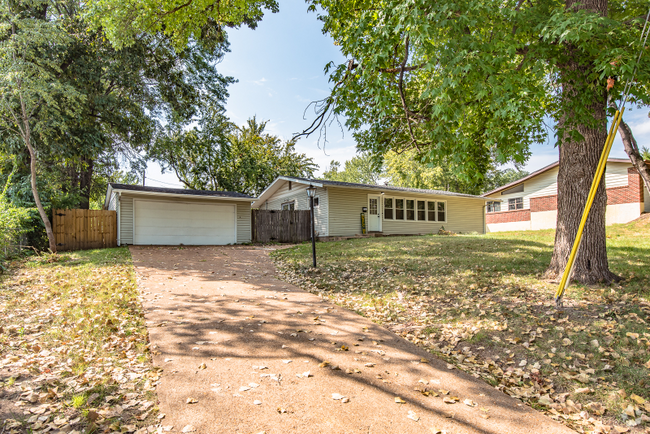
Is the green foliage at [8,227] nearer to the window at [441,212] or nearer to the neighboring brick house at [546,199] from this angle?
the window at [441,212]

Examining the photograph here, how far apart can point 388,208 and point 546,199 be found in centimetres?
1168

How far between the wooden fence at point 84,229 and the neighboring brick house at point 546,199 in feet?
73.8

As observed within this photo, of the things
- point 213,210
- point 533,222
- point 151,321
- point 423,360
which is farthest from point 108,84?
point 533,222

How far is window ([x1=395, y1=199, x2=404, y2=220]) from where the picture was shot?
61.8 feet

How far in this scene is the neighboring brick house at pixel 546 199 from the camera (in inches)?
689

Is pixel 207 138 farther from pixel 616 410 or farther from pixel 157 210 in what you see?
pixel 616 410

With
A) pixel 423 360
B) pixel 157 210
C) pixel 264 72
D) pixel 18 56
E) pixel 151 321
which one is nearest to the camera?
pixel 423 360

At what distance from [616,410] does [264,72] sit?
14.5m

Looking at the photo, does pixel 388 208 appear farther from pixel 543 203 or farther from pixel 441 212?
pixel 543 203

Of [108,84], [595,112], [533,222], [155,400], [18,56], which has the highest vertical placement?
[108,84]

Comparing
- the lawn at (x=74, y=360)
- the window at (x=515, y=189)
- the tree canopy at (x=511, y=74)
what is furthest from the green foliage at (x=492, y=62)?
the window at (x=515, y=189)

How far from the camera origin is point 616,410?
301cm

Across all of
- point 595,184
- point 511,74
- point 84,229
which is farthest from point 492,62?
point 84,229

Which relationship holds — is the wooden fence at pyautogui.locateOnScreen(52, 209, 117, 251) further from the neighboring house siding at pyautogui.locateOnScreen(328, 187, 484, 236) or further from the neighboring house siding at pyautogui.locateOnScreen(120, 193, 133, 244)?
the neighboring house siding at pyautogui.locateOnScreen(328, 187, 484, 236)
